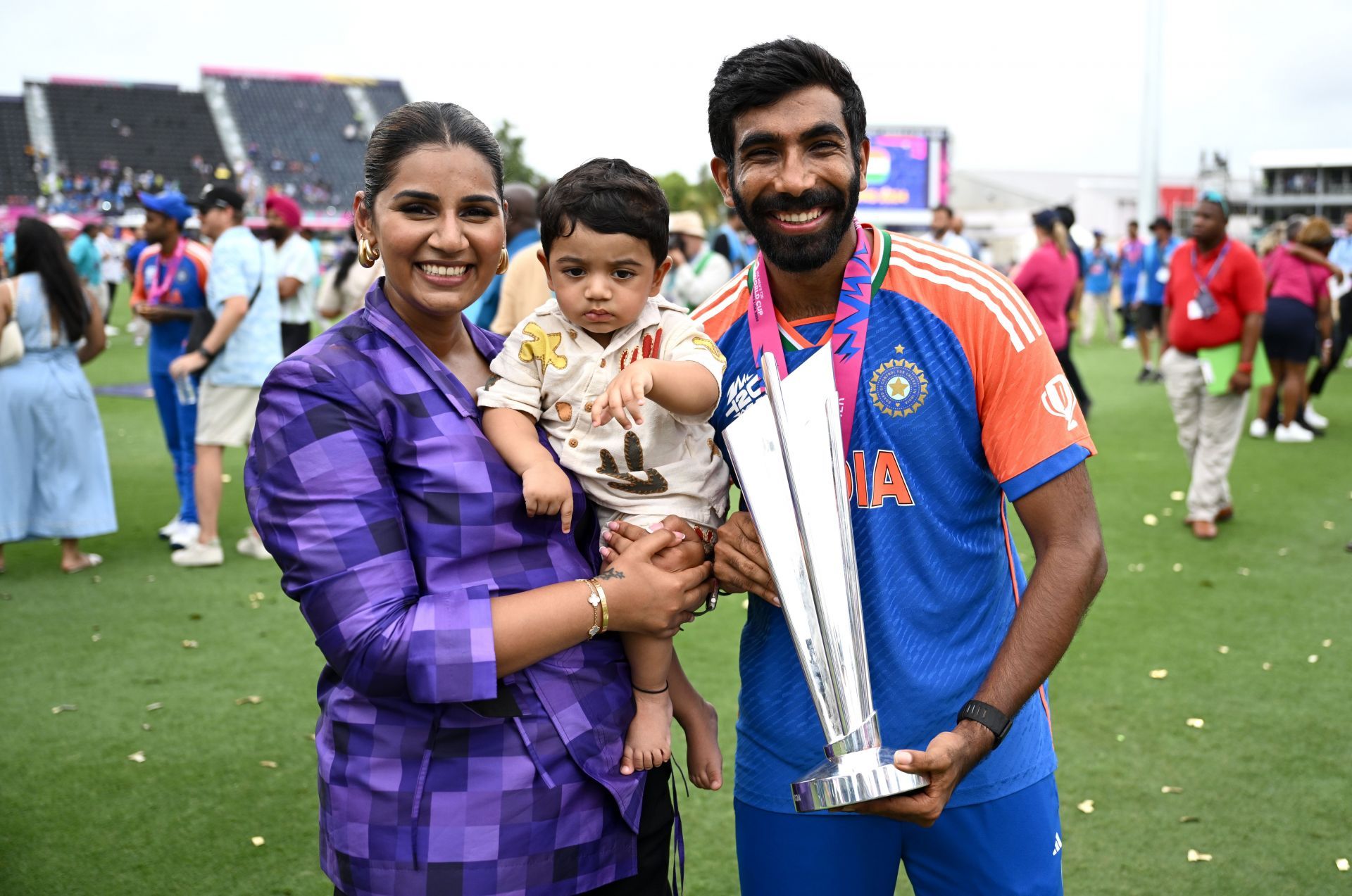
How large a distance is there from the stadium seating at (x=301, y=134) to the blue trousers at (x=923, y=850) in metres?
57.2

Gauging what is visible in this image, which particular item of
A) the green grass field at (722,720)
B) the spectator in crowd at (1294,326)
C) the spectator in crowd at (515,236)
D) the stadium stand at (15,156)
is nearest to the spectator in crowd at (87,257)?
the green grass field at (722,720)

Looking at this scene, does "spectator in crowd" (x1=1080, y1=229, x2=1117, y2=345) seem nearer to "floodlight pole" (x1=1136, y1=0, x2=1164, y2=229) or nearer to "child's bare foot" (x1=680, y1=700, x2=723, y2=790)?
"floodlight pole" (x1=1136, y1=0, x2=1164, y2=229)

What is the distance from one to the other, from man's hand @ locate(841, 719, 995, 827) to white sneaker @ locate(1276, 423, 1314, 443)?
426 inches

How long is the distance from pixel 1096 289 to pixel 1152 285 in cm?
752

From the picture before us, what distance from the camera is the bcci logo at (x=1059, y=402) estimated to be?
6.61 ft

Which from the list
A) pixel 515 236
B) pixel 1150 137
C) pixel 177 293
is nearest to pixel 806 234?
pixel 515 236

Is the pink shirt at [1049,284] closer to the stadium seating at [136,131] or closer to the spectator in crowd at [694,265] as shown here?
the spectator in crowd at [694,265]

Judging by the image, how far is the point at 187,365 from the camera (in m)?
6.97

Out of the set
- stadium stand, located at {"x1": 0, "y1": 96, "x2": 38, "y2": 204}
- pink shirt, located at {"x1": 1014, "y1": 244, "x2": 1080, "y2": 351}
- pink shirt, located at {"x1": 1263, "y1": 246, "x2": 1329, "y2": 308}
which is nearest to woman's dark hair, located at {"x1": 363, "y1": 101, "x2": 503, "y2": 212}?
pink shirt, located at {"x1": 1014, "y1": 244, "x2": 1080, "y2": 351}

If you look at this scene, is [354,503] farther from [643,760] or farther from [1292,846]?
[1292,846]

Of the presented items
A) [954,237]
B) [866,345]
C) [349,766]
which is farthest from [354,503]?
[954,237]

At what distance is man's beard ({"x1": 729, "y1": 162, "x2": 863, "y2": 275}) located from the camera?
82.0 inches

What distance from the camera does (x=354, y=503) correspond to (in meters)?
1.72

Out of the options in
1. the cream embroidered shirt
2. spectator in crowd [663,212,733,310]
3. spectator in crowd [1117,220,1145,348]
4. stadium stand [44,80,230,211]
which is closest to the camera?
the cream embroidered shirt
